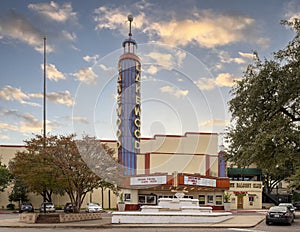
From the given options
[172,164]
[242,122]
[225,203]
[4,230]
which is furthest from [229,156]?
[172,164]

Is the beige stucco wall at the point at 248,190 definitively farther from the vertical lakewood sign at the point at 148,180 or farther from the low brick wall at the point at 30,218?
the low brick wall at the point at 30,218

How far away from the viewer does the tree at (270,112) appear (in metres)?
18.0

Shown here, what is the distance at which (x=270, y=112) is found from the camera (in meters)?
19.2

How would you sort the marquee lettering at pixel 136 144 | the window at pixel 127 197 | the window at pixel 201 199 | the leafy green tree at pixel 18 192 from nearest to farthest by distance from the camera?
the window at pixel 127 197 → the window at pixel 201 199 → the leafy green tree at pixel 18 192 → the marquee lettering at pixel 136 144

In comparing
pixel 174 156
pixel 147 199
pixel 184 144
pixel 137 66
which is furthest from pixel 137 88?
pixel 147 199

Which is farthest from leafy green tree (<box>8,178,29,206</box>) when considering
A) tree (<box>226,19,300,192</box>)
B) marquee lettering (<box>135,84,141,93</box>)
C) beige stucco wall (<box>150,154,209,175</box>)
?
tree (<box>226,19,300,192</box>)

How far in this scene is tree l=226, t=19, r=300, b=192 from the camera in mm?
17969

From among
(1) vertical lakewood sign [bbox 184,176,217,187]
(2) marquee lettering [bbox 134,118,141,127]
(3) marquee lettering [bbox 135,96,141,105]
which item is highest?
(3) marquee lettering [bbox 135,96,141,105]

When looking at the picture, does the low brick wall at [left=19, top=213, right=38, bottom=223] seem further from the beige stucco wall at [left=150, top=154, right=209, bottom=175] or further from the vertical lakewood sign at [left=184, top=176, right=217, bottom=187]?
the beige stucco wall at [left=150, top=154, right=209, bottom=175]

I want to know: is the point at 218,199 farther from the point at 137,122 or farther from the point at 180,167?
the point at 137,122

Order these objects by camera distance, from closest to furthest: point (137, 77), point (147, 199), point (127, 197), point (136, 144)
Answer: point (127, 197) < point (147, 199) < point (136, 144) < point (137, 77)

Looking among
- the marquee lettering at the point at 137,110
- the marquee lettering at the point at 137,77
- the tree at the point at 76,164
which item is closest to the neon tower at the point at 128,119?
the marquee lettering at the point at 137,110

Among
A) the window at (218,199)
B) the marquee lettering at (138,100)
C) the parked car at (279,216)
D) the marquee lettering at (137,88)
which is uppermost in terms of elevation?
the marquee lettering at (137,88)

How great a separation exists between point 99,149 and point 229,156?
15892mm
